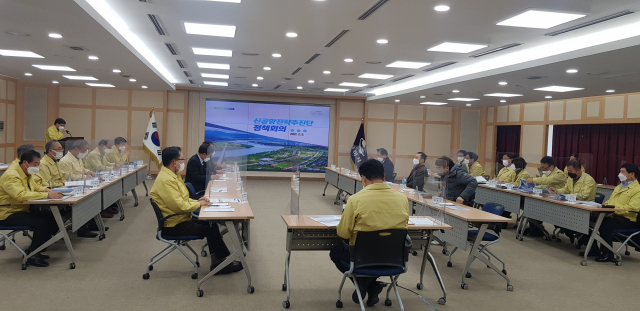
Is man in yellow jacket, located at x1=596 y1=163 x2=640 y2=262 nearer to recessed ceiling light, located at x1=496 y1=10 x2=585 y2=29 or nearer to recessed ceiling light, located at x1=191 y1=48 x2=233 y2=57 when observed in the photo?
recessed ceiling light, located at x1=496 y1=10 x2=585 y2=29

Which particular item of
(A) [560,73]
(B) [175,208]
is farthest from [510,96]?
(B) [175,208]

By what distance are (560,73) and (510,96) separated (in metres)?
3.48

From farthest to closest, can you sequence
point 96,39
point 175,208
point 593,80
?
point 593,80 → point 96,39 → point 175,208

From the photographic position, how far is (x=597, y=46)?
16.3 ft

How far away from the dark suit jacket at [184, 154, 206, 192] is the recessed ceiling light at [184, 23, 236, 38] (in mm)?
1804

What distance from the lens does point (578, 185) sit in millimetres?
6086

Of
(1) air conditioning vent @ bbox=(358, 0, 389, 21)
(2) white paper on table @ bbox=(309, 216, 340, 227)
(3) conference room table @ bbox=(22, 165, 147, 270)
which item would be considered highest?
(1) air conditioning vent @ bbox=(358, 0, 389, 21)

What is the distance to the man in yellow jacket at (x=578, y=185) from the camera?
5926mm

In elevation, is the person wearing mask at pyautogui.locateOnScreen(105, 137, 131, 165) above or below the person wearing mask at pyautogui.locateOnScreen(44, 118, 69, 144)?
below

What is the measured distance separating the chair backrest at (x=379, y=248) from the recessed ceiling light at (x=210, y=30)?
3.59 metres

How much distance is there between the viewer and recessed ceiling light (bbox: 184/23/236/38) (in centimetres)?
540

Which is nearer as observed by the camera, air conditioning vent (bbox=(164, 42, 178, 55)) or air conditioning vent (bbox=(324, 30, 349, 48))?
air conditioning vent (bbox=(324, 30, 349, 48))

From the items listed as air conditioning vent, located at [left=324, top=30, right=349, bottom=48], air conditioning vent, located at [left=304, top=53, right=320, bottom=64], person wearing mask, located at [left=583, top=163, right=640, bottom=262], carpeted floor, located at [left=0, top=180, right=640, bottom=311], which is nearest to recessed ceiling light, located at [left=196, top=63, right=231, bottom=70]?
air conditioning vent, located at [left=304, top=53, right=320, bottom=64]

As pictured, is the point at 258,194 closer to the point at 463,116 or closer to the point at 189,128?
the point at 189,128
